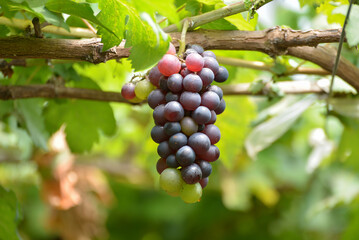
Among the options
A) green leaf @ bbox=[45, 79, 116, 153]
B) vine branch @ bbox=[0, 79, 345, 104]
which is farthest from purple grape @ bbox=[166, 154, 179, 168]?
green leaf @ bbox=[45, 79, 116, 153]

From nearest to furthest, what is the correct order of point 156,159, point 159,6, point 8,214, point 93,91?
point 159,6 < point 8,214 < point 93,91 < point 156,159

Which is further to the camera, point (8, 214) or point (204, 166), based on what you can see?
point (8, 214)

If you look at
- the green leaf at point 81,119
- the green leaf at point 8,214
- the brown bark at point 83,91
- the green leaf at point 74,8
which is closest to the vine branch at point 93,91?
the brown bark at point 83,91

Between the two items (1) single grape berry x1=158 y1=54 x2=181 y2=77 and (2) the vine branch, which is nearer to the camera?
(1) single grape berry x1=158 y1=54 x2=181 y2=77

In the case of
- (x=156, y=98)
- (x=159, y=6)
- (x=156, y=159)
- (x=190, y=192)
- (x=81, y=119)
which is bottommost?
(x=156, y=159)

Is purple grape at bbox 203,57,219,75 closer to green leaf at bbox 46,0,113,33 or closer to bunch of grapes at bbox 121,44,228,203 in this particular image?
bunch of grapes at bbox 121,44,228,203

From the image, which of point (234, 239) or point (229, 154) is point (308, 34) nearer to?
point (229, 154)

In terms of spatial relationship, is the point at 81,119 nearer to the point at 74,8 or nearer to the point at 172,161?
the point at 74,8

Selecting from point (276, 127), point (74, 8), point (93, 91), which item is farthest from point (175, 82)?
point (276, 127)
